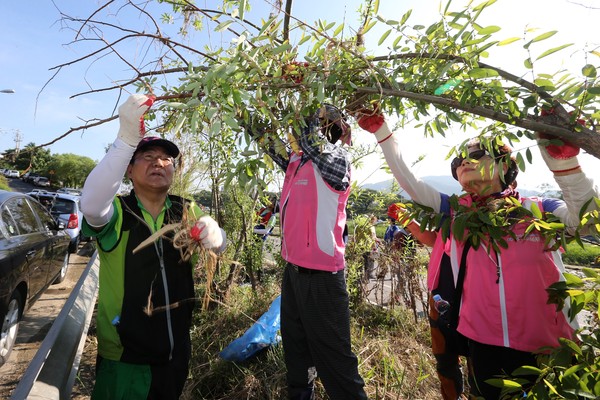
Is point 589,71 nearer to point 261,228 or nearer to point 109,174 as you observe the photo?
point 109,174

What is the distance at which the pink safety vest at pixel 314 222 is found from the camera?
2062 millimetres

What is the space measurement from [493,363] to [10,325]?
15.0 feet

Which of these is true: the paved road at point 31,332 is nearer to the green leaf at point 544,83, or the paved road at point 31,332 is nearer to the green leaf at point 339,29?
the green leaf at point 339,29

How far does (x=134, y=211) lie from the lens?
192cm

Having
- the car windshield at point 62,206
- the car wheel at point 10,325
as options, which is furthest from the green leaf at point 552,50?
the car windshield at point 62,206

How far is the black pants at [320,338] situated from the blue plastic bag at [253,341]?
2.23 feet

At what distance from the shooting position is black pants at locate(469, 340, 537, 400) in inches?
65.2

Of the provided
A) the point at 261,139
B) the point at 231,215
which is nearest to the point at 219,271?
the point at 231,215

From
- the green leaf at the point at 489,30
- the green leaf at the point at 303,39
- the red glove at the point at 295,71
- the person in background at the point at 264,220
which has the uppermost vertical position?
the green leaf at the point at 303,39

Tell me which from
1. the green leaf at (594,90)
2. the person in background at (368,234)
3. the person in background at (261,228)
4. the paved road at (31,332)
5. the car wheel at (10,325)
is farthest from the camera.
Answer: the person in background at (261,228)

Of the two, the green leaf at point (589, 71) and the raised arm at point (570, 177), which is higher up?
the green leaf at point (589, 71)

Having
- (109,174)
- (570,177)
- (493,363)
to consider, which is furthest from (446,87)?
(109,174)

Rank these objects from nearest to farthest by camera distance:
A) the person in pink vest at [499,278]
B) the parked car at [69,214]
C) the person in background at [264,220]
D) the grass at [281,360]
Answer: the person in pink vest at [499,278]
the grass at [281,360]
the person in background at [264,220]
the parked car at [69,214]

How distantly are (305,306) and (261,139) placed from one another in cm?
119
